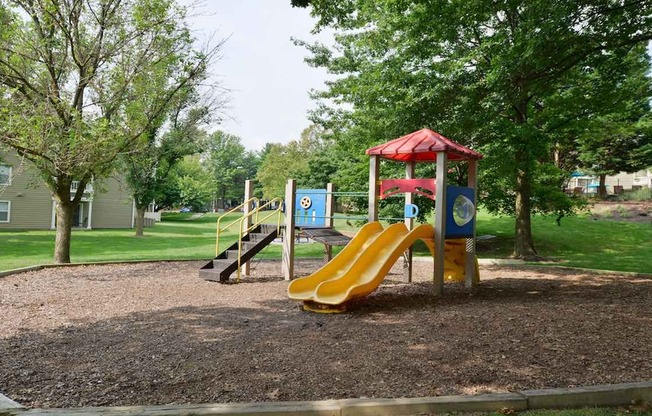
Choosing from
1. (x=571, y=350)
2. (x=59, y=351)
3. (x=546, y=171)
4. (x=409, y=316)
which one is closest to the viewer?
(x=571, y=350)

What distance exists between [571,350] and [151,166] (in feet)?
95.3

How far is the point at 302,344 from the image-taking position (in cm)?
529

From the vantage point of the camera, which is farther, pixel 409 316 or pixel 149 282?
pixel 149 282

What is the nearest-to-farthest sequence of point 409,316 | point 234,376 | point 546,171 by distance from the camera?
point 234,376 < point 409,316 < point 546,171

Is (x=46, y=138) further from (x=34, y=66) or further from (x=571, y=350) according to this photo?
(x=571, y=350)

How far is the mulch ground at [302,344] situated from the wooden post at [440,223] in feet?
1.10

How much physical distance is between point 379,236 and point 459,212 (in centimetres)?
191

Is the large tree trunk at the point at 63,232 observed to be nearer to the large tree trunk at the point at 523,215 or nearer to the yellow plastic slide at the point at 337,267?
the yellow plastic slide at the point at 337,267

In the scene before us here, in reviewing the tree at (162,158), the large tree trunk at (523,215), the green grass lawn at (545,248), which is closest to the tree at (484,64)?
the large tree trunk at (523,215)

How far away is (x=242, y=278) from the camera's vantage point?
11.1m

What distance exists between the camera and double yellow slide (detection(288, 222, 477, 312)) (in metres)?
7.22

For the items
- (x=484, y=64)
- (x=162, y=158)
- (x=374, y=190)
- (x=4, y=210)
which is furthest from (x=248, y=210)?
(x=4, y=210)

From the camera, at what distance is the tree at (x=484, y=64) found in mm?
8555

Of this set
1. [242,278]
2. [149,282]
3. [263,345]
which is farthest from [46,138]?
[263,345]
